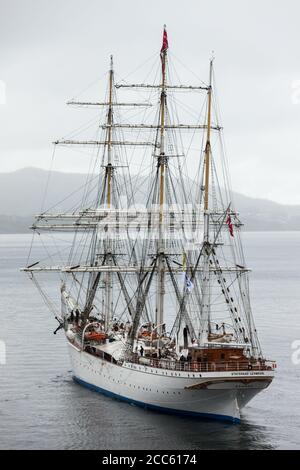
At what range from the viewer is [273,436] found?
2205 inches

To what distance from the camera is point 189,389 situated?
5984 centimetres

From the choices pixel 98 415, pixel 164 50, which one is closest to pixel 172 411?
pixel 98 415

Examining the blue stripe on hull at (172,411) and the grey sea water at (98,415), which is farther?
the blue stripe on hull at (172,411)

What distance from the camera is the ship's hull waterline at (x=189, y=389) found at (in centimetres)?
5900

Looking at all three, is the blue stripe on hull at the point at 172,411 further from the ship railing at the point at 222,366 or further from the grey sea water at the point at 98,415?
the ship railing at the point at 222,366

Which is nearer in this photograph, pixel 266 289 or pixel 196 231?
pixel 196 231

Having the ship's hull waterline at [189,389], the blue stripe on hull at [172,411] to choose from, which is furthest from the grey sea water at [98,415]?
the ship's hull waterline at [189,389]

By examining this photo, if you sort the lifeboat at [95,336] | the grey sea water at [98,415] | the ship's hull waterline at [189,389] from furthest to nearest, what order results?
the lifeboat at [95,336] < the ship's hull waterline at [189,389] < the grey sea water at [98,415]

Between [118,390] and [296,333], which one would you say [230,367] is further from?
[296,333]

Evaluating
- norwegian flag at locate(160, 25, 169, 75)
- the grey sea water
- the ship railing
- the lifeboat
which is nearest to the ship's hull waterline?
the ship railing

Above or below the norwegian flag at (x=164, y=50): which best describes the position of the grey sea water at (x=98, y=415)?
below

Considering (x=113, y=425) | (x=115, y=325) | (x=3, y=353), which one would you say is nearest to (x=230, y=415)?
(x=113, y=425)

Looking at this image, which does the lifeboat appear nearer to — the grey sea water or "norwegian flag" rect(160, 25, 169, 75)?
the grey sea water

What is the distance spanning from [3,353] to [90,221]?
48.0ft
